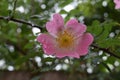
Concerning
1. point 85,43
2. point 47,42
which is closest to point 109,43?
point 85,43

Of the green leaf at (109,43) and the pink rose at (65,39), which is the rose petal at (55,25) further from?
the green leaf at (109,43)

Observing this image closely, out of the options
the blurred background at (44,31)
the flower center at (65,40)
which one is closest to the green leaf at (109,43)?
the blurred background at (44,31)

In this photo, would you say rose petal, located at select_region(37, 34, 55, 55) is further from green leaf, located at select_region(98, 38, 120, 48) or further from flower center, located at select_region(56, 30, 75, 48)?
green leaf, located at select_region(98, 38, 120, 48)

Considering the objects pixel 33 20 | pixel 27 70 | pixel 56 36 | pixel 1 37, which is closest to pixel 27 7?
pixel 1 37

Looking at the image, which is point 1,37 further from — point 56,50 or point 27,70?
point 56,50

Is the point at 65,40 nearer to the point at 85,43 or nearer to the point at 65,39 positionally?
the point at 65,39

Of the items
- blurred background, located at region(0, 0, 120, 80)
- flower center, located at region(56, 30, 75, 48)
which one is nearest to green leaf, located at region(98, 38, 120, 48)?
blurred background, located at region(0, 0, 120, 80)
